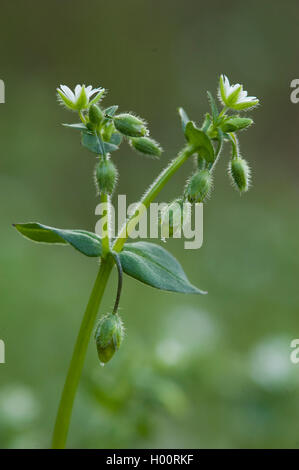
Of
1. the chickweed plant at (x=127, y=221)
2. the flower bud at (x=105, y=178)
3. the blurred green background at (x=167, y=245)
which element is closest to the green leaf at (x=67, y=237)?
the chickweed plant at (x=127, y=221)

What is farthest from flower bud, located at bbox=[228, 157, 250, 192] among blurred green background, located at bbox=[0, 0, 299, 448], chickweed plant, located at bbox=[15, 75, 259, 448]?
blurred green background, located at bbox=[0, 0, 299, 448]

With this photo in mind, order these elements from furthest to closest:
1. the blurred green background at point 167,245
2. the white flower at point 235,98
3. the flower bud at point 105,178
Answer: the blurred green background at point 167,245, the white flower at point 235,98, the flower bud at point 105,178

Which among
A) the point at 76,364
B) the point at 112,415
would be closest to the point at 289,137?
the point at 112,415

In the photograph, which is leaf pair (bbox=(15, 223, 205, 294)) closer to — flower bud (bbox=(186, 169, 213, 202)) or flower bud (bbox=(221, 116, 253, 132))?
flower bud (bbox=(186, 169, 213, 202))

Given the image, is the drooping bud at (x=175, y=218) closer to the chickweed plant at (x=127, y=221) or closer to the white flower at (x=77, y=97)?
the chickweed plant at (x=127, y=221)

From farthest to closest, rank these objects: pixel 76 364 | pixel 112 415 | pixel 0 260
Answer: pixel 0 260 < pixel 112 415 < pixel 76 364

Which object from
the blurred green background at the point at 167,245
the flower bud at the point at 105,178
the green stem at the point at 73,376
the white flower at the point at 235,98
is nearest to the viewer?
the green stem at the point at 73,376

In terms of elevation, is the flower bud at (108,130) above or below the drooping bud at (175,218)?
above

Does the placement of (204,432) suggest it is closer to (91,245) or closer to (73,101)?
(91,245)
